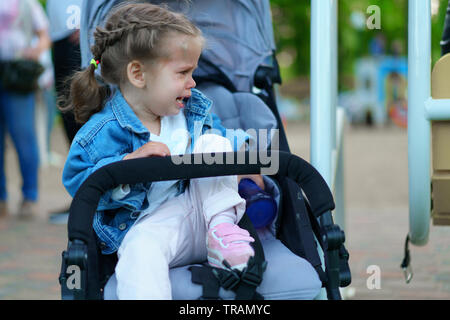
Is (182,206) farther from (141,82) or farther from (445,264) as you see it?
(445,264)

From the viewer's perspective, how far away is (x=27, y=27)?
5.02m

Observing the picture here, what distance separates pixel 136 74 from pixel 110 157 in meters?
0.26

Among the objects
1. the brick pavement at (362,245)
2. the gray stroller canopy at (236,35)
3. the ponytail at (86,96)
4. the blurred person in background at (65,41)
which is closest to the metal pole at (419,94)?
the gray stroller canopy at (236,35)

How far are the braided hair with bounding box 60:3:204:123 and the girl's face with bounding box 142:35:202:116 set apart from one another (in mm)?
23

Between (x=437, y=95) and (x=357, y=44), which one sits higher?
(x=357, y=44)

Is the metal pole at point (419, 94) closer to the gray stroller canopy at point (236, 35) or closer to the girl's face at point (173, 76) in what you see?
the girl's face at point (173, 76)

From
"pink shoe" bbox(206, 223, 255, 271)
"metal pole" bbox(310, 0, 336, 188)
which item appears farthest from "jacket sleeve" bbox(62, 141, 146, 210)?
"metal pole" bbox(310, 0, 336, 188)

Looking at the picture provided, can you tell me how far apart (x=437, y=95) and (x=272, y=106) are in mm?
661

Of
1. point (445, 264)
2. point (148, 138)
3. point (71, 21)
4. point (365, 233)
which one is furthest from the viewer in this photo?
point (365, 233)

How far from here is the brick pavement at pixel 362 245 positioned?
3285 millimetres

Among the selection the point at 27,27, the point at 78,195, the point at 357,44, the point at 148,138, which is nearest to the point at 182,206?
the point at 148,138

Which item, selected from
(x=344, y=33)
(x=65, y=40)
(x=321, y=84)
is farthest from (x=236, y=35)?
(x=344, y=33)

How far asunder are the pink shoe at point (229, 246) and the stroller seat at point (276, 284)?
70 mm

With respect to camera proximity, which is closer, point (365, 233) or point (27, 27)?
point (365, 233)
